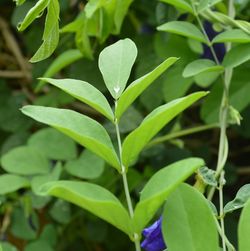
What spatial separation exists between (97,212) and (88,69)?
1.93ft

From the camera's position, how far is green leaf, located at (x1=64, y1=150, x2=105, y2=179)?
3.00 feet

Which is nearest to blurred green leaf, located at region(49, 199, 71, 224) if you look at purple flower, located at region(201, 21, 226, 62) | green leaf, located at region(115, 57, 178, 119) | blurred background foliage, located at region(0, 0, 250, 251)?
blurred background foliage, located at region(0, 0, 250, 251)

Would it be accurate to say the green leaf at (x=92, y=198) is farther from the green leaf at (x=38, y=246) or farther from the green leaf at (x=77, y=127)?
the green leaf at (x=38, y=246)

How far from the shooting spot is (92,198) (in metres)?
0.47

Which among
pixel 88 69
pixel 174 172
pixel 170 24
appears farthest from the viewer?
pixel 88 69

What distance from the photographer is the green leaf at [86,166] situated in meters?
0.91

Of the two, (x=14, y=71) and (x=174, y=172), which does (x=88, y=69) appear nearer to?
(x=14, y=71)

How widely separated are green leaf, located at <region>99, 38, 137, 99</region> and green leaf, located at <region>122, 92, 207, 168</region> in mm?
38

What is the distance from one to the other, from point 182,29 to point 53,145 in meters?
0.35

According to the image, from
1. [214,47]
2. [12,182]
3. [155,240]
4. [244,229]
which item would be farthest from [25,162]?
[244,229]

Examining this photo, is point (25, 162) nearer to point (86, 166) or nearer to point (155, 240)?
point (86, 166)

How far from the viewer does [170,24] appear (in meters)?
0.68

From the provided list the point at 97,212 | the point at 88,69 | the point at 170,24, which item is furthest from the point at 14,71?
the point at 97,212

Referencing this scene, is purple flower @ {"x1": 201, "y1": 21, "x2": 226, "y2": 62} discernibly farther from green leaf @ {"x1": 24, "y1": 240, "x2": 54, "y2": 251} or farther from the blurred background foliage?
green leaf @ {"x1": 24, "y1": 240, "x2": 54, "y2": 251}
